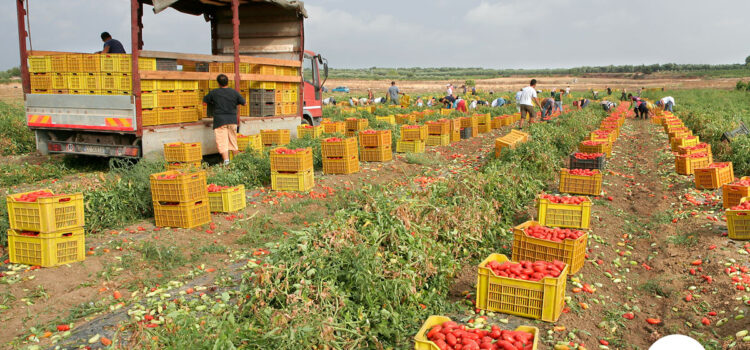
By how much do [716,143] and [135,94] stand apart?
16.2m

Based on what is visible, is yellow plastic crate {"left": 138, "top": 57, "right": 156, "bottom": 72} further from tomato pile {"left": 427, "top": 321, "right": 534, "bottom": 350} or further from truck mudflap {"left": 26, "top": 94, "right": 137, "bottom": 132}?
tomato pile {"left": 427, "top": 321, "right": 534, "bottom": 350}

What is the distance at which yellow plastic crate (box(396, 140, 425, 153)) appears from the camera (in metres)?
15.3

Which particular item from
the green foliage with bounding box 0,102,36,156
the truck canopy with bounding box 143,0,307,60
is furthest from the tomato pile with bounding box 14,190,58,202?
the truck canopy with bounding box 143,0,307,60

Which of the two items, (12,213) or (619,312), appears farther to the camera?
(12,213)

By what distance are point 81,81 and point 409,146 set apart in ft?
27.6

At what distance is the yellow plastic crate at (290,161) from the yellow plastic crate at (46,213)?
13.9ft

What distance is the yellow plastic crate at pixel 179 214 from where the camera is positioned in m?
7.91

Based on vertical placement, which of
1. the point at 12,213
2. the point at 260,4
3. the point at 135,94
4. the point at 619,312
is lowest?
the point at 619,312

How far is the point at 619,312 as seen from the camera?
5.54 m

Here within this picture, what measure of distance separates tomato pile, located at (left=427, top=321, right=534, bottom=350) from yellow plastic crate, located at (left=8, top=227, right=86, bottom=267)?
15.5 ft

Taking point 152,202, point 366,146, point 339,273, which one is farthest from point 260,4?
point 339,273

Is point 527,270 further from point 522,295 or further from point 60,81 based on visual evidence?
point 60,81

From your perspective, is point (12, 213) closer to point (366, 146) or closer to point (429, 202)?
point (429, 202)

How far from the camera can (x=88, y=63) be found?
11016mm
